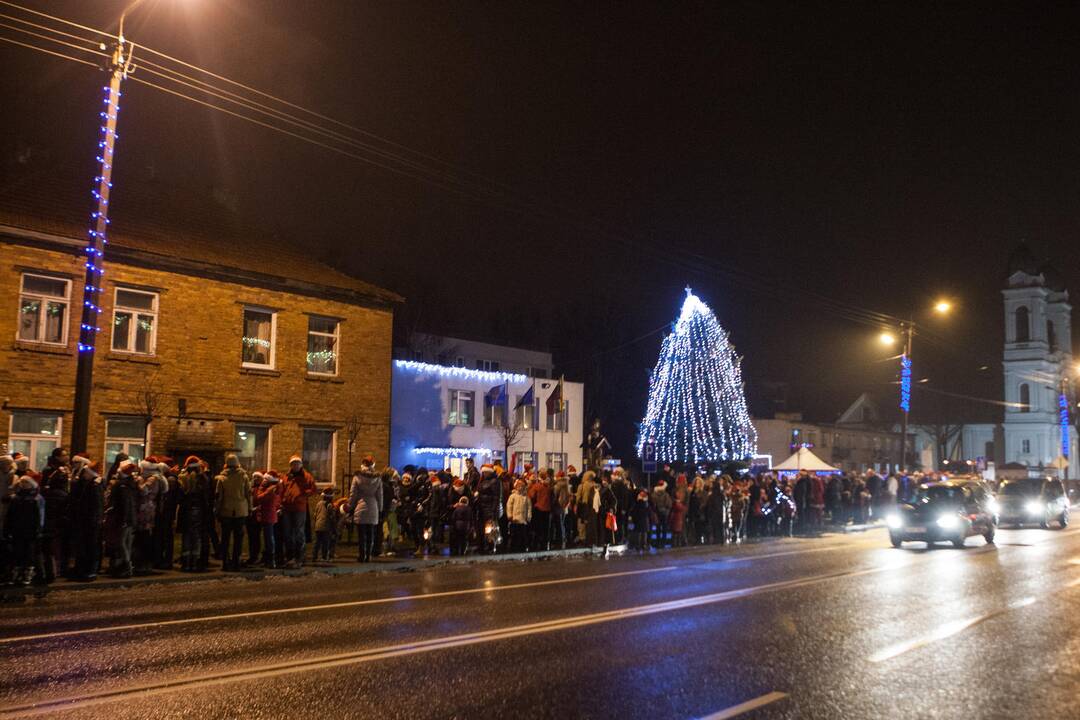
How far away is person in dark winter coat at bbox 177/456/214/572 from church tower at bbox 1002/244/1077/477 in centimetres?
8929

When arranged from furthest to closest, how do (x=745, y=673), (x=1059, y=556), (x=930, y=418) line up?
1. (x=930, y=418)
2. (x=1059, y=556)
3. (x=745, y=673)

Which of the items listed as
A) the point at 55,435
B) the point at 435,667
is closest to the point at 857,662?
the point at 435,667

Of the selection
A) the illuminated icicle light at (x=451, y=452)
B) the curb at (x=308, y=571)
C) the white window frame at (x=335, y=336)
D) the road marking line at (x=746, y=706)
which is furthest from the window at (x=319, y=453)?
the road marking line at (x=746, y=706)

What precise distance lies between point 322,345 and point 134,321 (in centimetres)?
569

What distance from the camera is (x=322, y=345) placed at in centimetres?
2814

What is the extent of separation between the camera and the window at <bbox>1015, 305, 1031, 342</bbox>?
90625mm

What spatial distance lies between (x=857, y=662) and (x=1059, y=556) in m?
13.8

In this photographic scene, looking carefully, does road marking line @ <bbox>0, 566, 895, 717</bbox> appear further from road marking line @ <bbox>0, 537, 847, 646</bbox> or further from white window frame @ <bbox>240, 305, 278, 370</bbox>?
white window frame @ <bbox>240, 305, 278, 370</bbox>

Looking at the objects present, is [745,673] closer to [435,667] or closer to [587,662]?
[587,662]

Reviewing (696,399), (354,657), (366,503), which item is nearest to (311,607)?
(354,657)

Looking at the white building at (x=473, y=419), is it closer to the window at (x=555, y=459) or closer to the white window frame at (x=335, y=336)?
the window at (x=555, y=459)

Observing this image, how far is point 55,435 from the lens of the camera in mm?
22266

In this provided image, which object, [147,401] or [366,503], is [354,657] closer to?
[366,503]

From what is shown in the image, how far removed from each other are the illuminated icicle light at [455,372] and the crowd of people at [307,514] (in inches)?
526
